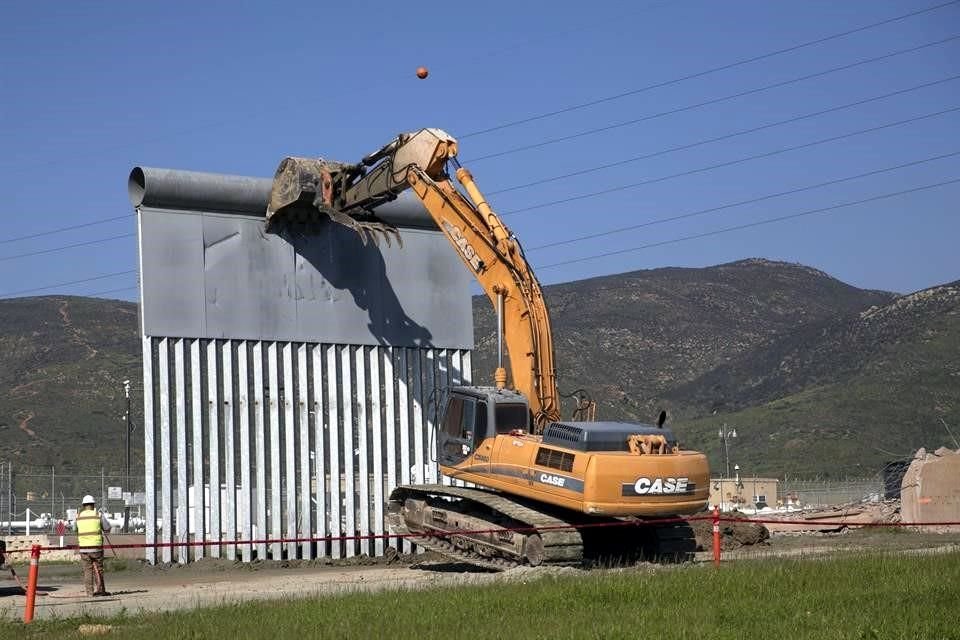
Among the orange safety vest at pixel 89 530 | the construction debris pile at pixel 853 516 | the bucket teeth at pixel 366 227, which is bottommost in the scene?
the construction debris pile at pixel 853 516

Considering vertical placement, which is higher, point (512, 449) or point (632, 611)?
point (512, 449)

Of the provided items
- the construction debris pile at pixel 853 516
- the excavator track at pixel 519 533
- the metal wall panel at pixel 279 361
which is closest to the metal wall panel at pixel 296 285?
the metal wall panel at pixel 279 361

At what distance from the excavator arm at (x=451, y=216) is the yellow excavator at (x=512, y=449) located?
0.03 m

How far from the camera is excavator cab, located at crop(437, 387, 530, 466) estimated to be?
24703 mm

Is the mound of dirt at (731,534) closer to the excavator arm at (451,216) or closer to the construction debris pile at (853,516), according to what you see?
the construction debris pile at (853,516)

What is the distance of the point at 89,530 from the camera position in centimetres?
2262

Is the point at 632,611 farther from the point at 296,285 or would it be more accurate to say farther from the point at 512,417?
the point at 296,285

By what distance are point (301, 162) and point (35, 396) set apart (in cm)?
9806

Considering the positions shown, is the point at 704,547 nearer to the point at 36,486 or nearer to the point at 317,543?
the point at 317,543

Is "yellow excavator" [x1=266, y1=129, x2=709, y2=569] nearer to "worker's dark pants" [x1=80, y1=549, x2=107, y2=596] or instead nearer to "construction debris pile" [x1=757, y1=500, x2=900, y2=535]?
"worker's dark pants" [x1=80, y1=549, x2=107, y2=596]

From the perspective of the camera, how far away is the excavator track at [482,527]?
2322 centimetres

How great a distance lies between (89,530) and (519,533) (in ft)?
22.8

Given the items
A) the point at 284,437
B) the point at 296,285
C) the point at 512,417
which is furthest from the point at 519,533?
the point at 296,285

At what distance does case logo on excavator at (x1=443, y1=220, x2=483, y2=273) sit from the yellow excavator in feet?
0.08
